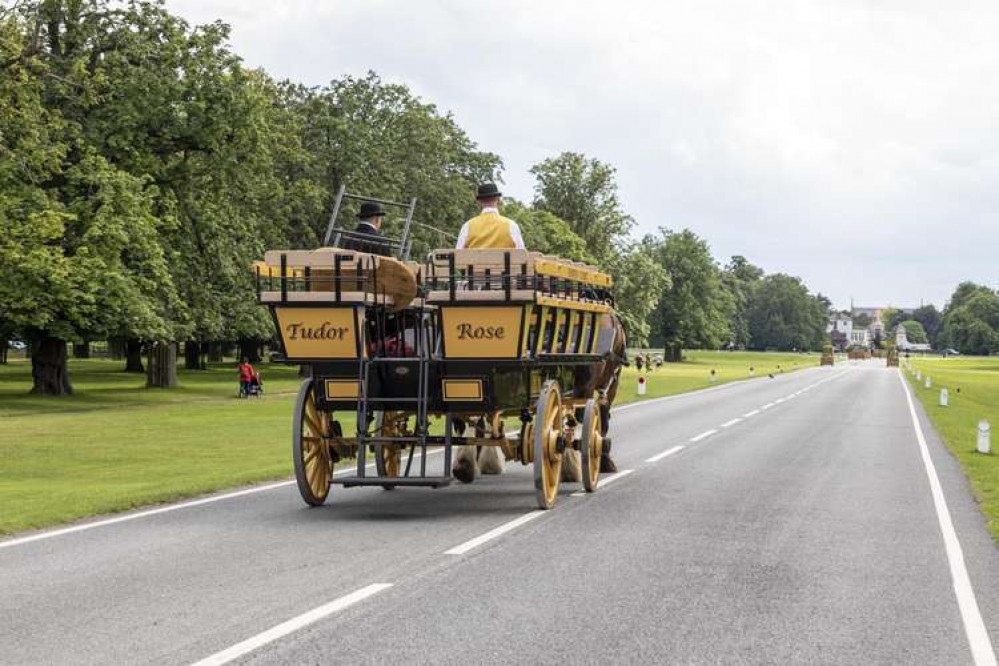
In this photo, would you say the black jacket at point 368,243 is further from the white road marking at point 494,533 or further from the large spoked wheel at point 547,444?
the white road marking at point 494,533

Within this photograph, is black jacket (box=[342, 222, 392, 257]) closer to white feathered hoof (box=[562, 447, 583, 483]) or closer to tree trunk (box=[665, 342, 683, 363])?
white feathered hoof (box=[562, 447, 583, 483])

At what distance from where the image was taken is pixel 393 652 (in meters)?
5.83

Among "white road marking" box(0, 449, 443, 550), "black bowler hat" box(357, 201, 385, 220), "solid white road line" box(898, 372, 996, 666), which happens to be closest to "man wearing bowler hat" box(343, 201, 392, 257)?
"black bowler hat" box(357, 201, 385, 220)

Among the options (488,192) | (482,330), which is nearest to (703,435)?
(488,192)

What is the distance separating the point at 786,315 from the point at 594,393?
581 feet

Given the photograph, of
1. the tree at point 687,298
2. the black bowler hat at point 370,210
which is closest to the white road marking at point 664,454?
the black bowler hat at point 370,210

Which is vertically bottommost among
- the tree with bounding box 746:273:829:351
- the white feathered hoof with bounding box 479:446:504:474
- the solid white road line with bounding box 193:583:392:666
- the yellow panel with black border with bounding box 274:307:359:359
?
the solid white road line with bounding box 193:583:392:666

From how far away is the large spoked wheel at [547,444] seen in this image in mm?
10719

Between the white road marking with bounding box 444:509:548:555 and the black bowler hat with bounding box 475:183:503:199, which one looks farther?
the black bowler hat with bounding box 475:183:503:199

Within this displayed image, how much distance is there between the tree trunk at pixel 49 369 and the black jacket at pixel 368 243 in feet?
91.9

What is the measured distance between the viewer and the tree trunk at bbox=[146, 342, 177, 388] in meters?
42.8

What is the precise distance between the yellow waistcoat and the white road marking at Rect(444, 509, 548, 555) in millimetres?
2617

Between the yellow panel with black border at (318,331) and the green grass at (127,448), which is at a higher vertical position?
the yellow panel with black border at (318,331)

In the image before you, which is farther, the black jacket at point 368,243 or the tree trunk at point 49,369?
the tree trunk at point 49,369
